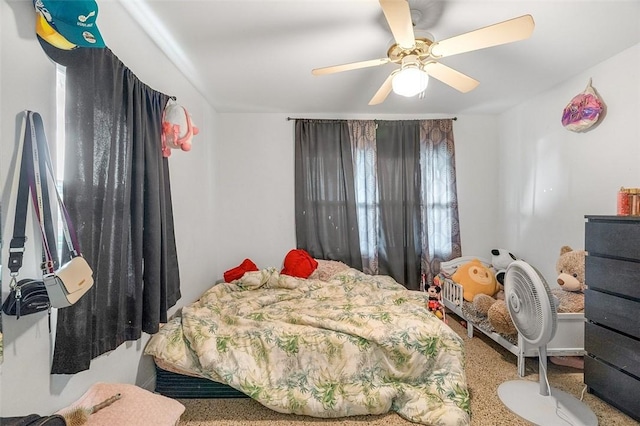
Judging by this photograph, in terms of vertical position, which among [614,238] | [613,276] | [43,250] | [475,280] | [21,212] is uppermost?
[21,212]

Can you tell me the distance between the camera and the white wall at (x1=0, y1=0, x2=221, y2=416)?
102 cm

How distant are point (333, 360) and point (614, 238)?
5.89 ft

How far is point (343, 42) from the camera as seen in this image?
2.03 m

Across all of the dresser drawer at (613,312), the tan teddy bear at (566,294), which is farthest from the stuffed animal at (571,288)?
the dresser drawer at (613,312)

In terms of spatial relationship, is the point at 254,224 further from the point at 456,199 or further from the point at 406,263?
the point at 456,199

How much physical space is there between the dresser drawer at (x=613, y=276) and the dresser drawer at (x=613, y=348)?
25 centimetres

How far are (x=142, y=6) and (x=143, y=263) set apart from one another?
1.44 meters

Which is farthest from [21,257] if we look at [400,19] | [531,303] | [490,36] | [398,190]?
[398,190]

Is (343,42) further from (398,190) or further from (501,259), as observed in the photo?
(501,259)

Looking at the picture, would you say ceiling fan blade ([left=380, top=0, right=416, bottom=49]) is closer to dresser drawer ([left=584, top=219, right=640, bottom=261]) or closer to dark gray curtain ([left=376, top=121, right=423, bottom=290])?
dresser drawer ([left=584, top=219, right=640, bottom=261])

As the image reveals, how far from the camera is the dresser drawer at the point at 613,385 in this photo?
1.66 m

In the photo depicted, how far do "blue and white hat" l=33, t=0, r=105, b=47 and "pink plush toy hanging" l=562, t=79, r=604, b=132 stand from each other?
10.7 ft

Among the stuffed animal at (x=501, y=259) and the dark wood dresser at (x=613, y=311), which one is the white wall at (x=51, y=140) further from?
the stuffed animal at (x=501, y=259)

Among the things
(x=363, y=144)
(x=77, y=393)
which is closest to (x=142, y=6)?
(x=77, y=393)
